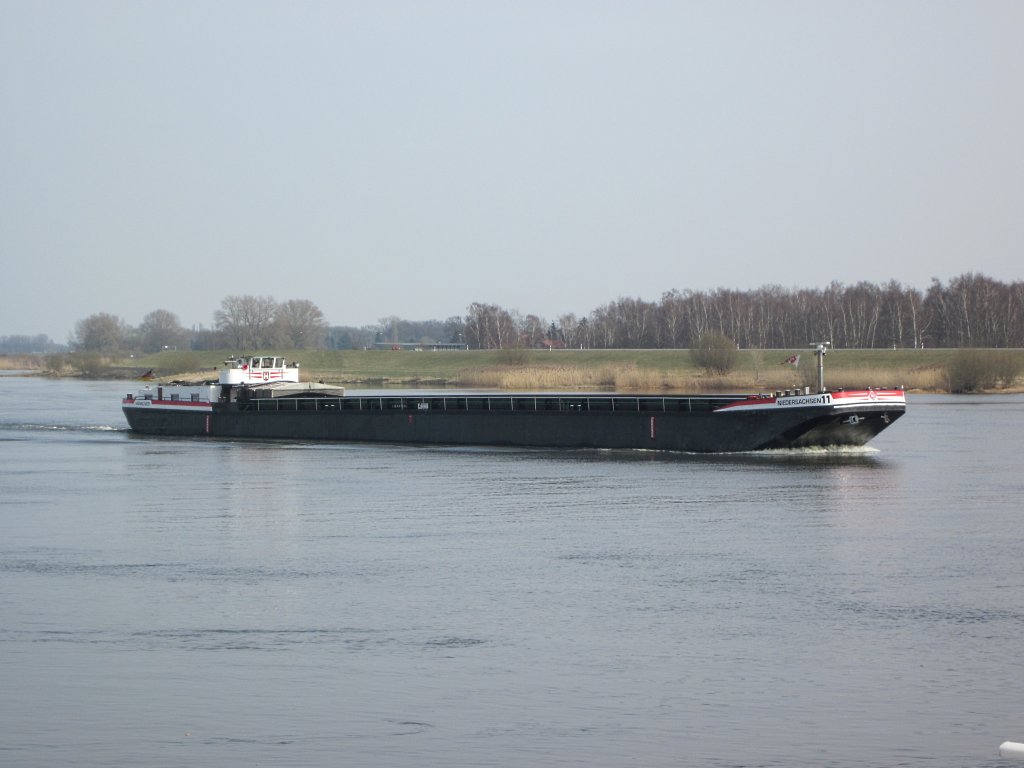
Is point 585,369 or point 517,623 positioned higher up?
point 585,369

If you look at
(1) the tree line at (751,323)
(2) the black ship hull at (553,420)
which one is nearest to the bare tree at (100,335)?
(1) the tree line at (751,323)

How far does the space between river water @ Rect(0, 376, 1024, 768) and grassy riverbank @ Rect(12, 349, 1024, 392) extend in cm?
2850

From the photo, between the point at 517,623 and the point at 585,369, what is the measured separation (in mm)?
87207

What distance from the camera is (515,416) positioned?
4494cm

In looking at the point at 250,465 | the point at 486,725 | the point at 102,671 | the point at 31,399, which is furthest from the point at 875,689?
the point at 31,399

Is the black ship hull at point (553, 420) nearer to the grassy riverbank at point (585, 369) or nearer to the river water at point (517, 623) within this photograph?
the river water at point (517, 623)

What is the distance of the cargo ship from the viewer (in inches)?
1542

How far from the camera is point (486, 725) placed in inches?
464

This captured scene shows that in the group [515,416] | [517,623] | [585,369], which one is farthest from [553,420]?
[585,369]

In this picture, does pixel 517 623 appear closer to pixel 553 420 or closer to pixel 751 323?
pixel 553 420

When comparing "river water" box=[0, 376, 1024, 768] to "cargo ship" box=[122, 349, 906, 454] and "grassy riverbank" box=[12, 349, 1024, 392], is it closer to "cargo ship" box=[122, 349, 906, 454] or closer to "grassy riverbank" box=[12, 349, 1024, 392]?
"cargo ship" box=[122, 349, 906, 454]

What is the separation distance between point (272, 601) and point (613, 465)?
2154 cm

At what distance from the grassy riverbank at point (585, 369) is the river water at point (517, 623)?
93.5 feet

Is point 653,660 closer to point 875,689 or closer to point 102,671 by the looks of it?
point 875,689
